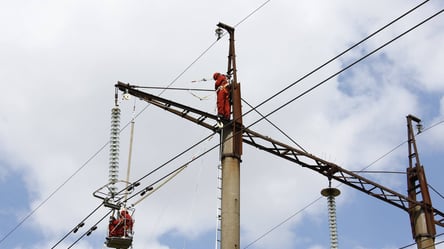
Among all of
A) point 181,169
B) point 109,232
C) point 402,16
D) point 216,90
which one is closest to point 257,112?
point 216,90

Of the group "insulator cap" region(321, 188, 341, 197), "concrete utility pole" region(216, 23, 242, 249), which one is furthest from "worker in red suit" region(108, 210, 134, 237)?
"insulator cap" region(321, 188, 341, 197)

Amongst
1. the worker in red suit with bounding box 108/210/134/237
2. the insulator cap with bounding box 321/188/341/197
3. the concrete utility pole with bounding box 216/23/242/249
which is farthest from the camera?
the insulator cap with bounding box 321/188/341/197

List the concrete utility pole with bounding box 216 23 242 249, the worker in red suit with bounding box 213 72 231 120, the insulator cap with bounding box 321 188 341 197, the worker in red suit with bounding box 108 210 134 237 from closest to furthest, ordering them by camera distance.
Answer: the concrete utility pole with bounding box 216 23 242 249, the worker in red suit with bounding box 108 210 134 237, the worker in red suit with bounding box 213 72 231 120, the insulator cap with bounding box 321 188 341 197

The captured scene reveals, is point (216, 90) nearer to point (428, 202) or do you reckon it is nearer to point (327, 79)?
point (327, 79)

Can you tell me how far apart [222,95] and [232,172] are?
238 cm

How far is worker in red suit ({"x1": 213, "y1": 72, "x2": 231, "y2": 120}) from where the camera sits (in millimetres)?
22172

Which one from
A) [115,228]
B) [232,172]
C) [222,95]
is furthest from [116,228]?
[222,95]

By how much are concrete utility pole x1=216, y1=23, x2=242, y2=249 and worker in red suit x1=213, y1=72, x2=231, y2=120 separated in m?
0.17

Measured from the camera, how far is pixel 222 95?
22438 millimetres

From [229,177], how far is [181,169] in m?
Answer: 1.70

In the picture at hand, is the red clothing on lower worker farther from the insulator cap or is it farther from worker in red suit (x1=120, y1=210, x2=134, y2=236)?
the insulator cap

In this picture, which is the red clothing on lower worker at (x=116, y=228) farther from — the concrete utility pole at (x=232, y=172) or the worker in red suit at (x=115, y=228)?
the concrete utility pole at (x=232, y=172)

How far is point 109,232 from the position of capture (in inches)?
827

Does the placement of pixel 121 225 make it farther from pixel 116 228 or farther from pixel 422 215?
pixel 422 215
